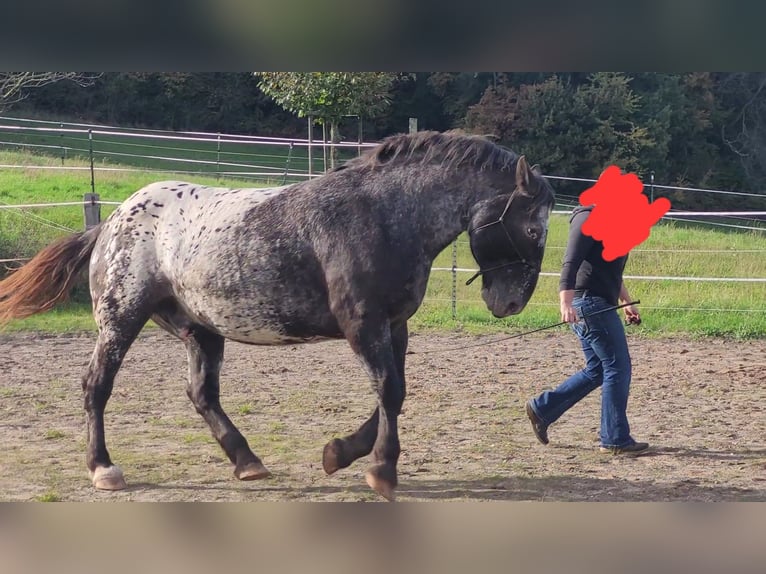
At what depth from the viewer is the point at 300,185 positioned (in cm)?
492

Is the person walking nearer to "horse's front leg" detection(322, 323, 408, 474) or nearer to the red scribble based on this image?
the red scribble

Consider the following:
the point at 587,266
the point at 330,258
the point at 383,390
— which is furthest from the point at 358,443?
the point at 587,266

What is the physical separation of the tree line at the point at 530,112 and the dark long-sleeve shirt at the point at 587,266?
231cm

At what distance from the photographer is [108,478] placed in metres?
4.93

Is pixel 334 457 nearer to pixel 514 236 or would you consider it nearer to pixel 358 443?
pixel 358 443

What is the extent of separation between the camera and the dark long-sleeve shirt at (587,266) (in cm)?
532

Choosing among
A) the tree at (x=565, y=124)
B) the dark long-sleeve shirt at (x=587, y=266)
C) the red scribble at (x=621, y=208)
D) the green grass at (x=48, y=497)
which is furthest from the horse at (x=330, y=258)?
the tree at (x=565, y=124)

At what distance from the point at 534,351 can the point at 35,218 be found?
20.1 ft

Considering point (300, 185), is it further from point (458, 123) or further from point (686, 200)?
point (686, 200)

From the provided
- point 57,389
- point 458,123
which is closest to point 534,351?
point 458,123

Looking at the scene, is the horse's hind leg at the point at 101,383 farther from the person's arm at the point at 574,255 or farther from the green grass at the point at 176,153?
the green grass at the point at 176,153

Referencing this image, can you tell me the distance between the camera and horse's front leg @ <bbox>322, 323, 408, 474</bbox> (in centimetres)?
488

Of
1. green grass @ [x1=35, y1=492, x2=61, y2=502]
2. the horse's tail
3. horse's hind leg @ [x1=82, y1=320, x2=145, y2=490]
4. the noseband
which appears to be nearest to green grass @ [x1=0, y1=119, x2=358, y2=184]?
the horse's tail

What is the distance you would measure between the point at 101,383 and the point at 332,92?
2.91 metres
